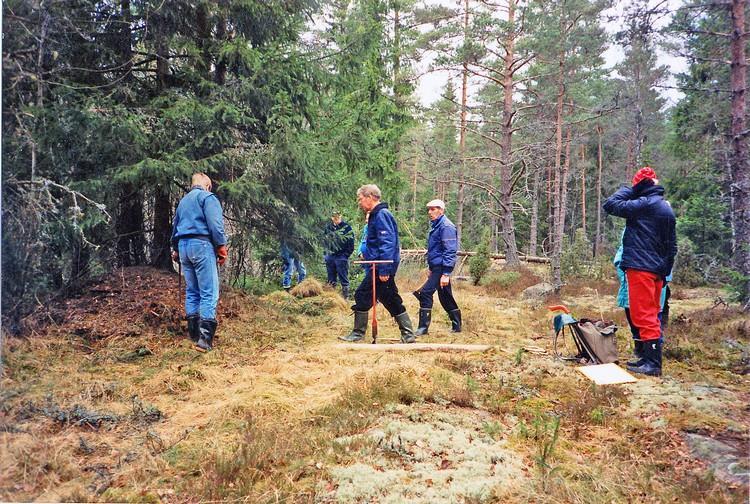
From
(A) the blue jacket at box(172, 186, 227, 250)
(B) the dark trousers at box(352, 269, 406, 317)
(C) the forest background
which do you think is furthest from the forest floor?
(A) the blue jacket at box(172, 186, 227, 250)

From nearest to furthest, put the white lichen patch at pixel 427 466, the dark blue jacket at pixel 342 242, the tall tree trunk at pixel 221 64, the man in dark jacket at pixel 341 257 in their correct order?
1. the white lichen patch at pixel 427 466
2. the tall tree trunk at pixel 221 64
3. the dark blue jacket at pixel 342 242
4. the man in dark jacket at pixel 341 257

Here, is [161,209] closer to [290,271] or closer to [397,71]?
[290,271]

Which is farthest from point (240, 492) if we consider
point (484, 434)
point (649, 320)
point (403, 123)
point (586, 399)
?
point (403, 123)

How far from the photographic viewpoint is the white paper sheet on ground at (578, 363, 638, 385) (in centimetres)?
438

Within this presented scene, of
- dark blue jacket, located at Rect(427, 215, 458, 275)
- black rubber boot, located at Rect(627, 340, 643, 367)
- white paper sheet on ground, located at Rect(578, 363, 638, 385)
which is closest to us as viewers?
white paper sheet on ground, located at Rect(578, 363, 638, 385)

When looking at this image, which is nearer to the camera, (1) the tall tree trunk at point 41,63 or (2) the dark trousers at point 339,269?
(1) the tall tree trunk at point 41,63

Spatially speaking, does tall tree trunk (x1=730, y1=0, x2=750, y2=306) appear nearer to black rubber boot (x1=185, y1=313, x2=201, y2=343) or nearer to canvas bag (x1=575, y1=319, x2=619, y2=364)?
canvas bag (x1=575, y1=319, x2=619, y2=364)

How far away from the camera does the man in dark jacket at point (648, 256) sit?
4496 mm

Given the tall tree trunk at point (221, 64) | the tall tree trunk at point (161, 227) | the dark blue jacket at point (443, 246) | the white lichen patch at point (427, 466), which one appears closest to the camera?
the white lichen patch at point (427, 466)

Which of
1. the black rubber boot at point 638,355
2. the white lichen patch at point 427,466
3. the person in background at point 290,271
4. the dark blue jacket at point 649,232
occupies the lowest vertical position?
the white lichen patch at point 427,466

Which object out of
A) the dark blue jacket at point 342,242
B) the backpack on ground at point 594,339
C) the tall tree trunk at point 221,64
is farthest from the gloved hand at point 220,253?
the backpack on ground at point 594,339

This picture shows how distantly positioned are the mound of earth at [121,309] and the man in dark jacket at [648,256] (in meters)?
5.12

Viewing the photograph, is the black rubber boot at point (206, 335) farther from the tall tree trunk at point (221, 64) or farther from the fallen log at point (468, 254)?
the fallen log at point (468, 254)

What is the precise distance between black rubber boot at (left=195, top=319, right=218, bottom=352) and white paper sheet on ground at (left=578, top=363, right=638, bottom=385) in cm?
422
